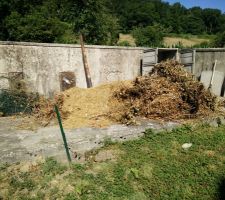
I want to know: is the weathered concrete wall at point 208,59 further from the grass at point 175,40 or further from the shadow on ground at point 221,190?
the grass at point 175,40

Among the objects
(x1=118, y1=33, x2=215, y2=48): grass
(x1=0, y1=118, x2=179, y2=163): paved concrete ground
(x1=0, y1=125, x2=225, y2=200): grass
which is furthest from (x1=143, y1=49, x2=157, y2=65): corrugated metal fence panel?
(x1=118, y1=33, x2=215, y2=48): grass

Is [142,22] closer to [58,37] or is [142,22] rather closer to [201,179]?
[58,37]

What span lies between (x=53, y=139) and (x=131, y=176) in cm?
252

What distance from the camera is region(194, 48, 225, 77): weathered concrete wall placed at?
1125 centimetres

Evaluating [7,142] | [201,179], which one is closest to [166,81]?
[201,179]

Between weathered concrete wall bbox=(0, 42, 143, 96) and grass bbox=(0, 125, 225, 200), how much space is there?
5106 millimetres

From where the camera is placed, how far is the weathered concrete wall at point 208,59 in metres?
11.2

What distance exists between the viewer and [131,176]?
17.5ft

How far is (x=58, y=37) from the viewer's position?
20.5m

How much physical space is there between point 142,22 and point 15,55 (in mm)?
51065

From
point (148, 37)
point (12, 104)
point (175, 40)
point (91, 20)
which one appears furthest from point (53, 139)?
point (175, 40)

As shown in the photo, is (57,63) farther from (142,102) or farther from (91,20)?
(91,20)

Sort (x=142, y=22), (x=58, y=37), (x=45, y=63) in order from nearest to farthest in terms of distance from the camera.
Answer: (x=45, y=63) < (x=58, y=37) < (x=142, y=22)

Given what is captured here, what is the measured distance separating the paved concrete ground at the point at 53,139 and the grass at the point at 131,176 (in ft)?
1.35
